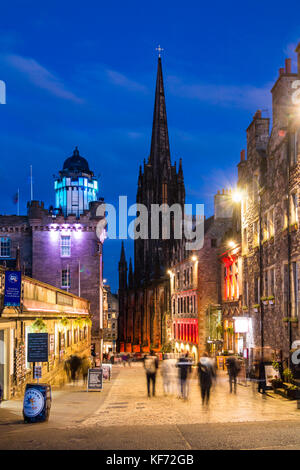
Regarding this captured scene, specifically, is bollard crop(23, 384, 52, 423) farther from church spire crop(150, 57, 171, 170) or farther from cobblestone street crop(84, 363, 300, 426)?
church spire crop(150, 57, 171, 170)

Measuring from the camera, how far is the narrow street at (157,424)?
10.8 meters

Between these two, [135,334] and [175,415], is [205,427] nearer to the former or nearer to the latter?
[175,415]

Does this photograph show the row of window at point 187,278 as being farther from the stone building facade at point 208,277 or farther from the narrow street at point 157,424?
the narrow street at point 157,424

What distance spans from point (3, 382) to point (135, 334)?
98.5 m

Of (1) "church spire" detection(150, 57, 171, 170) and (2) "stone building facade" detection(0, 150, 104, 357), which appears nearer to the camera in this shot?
(2) "stone building facade" detection(0, 150, 104, 357)

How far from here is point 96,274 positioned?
64.7m

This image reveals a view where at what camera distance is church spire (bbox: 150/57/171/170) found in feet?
389

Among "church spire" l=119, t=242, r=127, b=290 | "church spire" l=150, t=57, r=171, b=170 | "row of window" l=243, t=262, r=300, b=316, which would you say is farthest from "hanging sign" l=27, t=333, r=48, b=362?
"church spire" l=119, t=242, r=127, b=290

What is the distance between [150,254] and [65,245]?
165 feet

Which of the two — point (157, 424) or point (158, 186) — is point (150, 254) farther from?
point (157, 424)

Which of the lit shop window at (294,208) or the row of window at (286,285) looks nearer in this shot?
the lit shop window at (294,208)

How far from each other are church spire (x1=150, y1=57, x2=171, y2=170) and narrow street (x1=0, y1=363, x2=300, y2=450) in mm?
100370

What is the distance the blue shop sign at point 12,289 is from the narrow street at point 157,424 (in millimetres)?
3010

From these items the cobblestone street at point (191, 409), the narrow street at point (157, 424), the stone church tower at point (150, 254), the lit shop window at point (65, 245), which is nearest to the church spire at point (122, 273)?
the stone church tower at point (150, 254)
